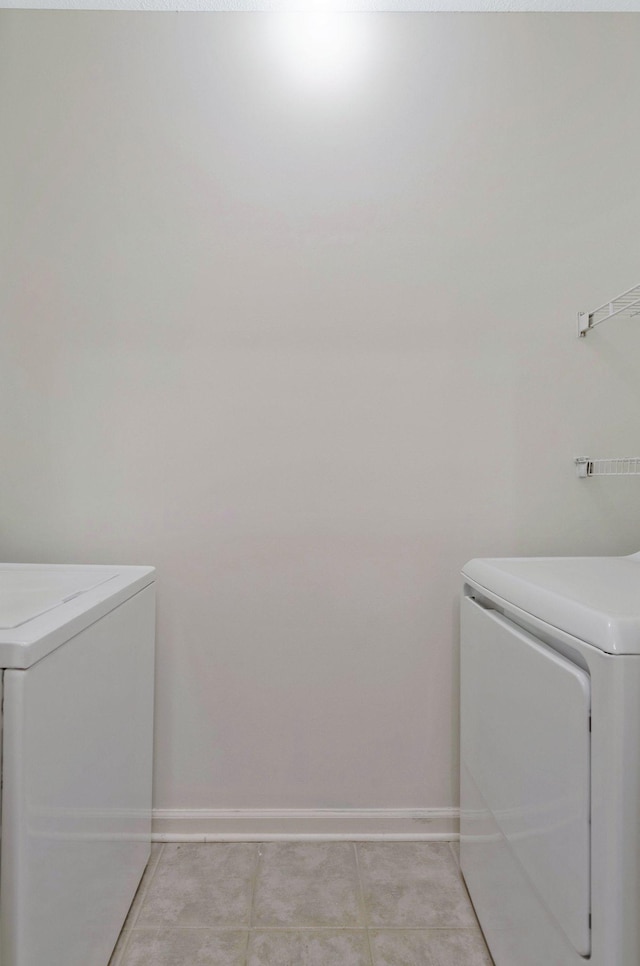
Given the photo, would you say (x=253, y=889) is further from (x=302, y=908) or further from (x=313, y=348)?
(x=313, y=348)

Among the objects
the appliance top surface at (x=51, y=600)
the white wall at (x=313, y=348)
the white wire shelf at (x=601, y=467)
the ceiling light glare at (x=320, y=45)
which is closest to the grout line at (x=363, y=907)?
the white wall at (x=313, y=348)

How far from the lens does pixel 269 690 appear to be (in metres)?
1.43

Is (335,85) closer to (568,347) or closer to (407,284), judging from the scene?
(407,284)

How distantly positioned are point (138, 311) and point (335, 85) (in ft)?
2.60

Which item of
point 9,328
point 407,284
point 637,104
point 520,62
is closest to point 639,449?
point 407,284

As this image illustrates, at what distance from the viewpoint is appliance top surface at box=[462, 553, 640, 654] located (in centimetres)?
66

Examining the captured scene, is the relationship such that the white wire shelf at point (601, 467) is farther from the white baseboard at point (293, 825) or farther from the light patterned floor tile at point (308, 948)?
the light patterned floor tile at point (308, 948)

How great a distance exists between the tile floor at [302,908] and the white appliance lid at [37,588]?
72cm

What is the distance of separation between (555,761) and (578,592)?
0.80 feet

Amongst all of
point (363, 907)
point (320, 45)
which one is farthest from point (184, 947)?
point (320, 45)

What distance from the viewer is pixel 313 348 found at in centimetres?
144

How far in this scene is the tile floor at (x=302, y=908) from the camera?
3.52 feet

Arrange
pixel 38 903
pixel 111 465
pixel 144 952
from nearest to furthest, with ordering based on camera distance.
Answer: pixel 38 903
pixel 144 952
pixel 111 465

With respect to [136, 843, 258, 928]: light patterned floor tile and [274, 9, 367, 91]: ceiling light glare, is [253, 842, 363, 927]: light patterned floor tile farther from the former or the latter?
[274, 9, 367, 91]: ceiling light glare
